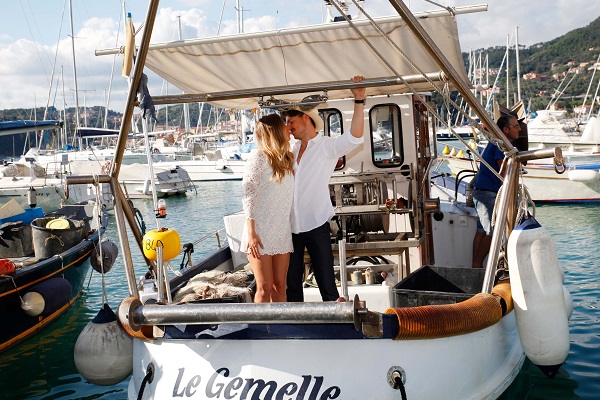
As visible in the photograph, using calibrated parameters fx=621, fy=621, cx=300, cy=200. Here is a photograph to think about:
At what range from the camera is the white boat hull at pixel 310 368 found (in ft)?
13.0

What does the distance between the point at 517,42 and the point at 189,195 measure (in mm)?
23262

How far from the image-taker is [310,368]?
4031mm

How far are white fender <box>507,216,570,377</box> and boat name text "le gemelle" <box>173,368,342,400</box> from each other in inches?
61.4

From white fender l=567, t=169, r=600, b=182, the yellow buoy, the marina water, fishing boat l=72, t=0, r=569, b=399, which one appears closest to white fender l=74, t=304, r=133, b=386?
fishing boat l=72, t=0, r=569, b=399

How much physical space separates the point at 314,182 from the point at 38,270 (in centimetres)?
579

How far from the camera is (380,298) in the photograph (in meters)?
5.32

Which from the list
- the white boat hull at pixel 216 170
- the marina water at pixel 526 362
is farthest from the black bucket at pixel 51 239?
the white boat hull at pixel 216 170

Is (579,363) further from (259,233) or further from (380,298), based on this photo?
(259,233)

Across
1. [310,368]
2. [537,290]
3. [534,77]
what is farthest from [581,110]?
[534,77]

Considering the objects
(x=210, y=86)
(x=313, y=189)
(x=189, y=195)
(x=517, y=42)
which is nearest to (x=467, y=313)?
(x=313, y=189)

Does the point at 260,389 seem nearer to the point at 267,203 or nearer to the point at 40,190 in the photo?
the point at 267,203

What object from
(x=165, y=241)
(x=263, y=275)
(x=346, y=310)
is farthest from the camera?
(x=165, y=241)

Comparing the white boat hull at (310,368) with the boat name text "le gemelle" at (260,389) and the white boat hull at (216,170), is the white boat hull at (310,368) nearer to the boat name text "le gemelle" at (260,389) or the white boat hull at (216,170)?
the boat name text "le gemelle" at (260,389)

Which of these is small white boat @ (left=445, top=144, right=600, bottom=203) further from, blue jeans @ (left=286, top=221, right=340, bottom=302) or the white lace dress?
the white lace dress
